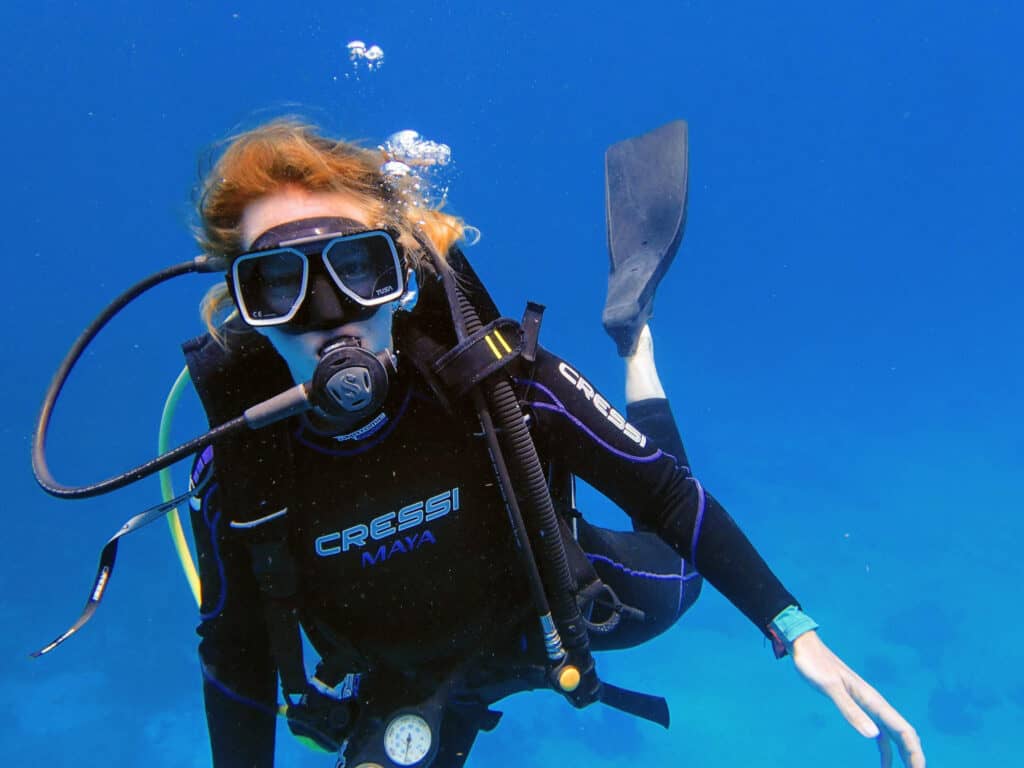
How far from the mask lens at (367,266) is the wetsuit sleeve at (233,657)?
914 millimetres

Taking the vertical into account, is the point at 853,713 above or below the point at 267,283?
below

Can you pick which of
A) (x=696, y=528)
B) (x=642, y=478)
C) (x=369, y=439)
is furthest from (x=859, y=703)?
(x=369, y=439)

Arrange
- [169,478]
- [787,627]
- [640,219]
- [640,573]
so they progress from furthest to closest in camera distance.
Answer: [640,219] → [640,573] → [169,478] → [787,627]

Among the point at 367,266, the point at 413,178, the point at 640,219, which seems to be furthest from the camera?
the point at 640,219

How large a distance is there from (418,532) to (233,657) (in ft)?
2.70

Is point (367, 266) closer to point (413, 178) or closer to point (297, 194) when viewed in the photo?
point (297, 194)

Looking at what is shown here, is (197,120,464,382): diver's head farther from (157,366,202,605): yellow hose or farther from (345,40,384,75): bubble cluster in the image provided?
(345,40,384,75): bubble cluster

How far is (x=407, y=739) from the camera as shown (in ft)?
7.90

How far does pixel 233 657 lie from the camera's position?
2.51m

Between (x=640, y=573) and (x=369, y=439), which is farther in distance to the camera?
(x=640, y=573)

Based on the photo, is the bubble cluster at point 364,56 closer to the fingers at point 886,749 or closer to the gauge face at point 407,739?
the gauge face at point 407,739

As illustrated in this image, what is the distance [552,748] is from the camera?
30.8ft

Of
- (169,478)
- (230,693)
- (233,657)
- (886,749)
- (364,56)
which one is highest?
(364,56)

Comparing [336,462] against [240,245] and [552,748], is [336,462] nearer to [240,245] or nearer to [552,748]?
[240,245]
